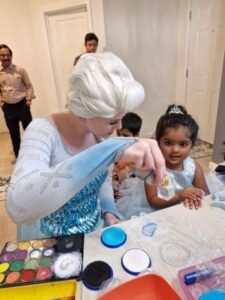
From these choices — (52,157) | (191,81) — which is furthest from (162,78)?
(52,157)

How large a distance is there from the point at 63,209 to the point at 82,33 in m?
2.82

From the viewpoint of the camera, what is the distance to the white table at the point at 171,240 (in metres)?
0.52

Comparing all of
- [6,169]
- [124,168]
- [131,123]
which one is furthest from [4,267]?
[6,169]

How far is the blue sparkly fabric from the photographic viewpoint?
2.39ft

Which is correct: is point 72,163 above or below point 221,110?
above

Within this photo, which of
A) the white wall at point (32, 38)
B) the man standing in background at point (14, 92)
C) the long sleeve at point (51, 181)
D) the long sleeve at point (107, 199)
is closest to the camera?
the long sleeve at point (51, 181)

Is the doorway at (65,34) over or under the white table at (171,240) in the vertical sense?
over

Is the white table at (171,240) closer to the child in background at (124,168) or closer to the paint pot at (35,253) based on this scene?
the paint pot at (35,253)

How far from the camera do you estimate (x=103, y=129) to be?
656mm

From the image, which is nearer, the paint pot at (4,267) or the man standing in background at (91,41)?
the paint pot at (4,267)

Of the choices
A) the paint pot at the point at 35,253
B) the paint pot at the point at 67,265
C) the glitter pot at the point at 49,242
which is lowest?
the paint pot at the point at 67,265

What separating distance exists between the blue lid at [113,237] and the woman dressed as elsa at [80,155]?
13cm

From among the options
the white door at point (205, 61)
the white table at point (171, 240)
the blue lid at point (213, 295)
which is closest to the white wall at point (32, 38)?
the white door at point (205, 61)

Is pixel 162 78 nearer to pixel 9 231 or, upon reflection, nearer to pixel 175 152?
pixel 175 152
